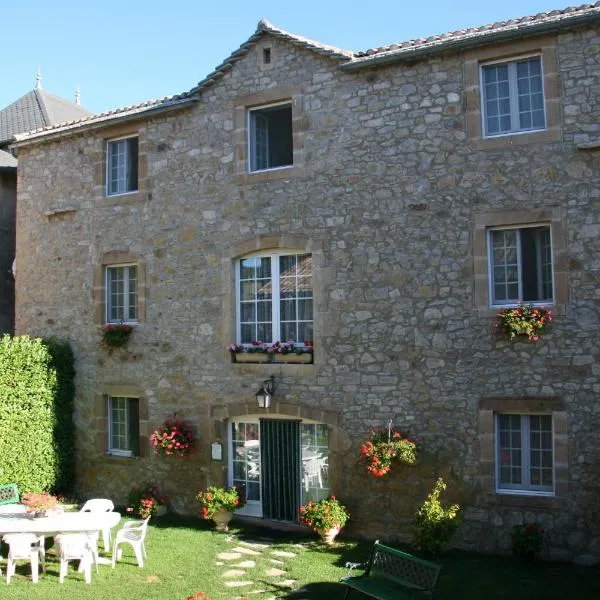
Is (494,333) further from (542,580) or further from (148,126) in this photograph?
(148,126)

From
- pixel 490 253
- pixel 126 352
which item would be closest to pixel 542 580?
pixel 490 253

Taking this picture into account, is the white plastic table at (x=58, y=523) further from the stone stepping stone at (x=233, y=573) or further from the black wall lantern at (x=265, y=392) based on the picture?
the black wall lantern at (x=265, y=392)

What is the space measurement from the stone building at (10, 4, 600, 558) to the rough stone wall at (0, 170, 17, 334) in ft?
11.1

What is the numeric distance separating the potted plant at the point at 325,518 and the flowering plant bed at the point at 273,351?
93.4 inches

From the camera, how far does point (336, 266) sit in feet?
39.0

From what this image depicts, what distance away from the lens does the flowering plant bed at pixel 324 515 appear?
36.4ft

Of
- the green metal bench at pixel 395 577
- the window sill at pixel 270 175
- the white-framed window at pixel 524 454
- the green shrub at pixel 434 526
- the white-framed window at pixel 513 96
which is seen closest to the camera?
the green metal bench at pixel 395 577

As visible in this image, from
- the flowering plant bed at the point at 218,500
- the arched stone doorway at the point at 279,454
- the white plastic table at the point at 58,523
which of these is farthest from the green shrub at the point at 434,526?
the white plastic table at the point at 58,523

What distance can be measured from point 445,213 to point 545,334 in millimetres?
2391

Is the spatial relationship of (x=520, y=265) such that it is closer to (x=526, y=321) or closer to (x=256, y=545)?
(x=526, y=321)

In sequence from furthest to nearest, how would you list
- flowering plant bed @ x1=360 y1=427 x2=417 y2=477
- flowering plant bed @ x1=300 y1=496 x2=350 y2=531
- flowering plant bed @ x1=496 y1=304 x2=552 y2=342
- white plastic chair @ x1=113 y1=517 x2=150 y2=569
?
flowering plant bed @ x1=300 y1=496 x2=350 y2=531 → flowering plant bed @ x1=360 y1=427 x2=417 y2=477 → flowering plant bed @ x1=496 y1=304 x2=552 y2=342 → white plastic chair @ x1=113 y1=517 x2=150 y2=569

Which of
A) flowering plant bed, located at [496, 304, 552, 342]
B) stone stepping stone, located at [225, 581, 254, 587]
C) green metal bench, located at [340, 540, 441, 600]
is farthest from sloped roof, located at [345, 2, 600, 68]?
stone stepping stone, located at [225, 581, 254, 587]

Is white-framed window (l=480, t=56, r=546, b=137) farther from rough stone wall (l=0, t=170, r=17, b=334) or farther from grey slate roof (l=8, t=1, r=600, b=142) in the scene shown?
rough stone wall (l=0, t=170, r=17, b=334)

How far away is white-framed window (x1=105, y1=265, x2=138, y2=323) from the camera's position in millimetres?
14258
